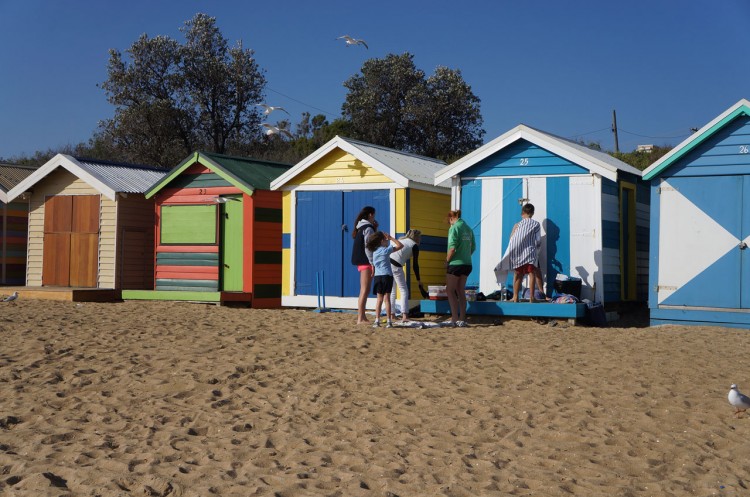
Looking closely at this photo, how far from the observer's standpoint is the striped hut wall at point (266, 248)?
14.9 meters

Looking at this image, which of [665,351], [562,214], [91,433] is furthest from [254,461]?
[562,214]

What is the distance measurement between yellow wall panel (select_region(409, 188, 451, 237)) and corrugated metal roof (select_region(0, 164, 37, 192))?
10.1 m

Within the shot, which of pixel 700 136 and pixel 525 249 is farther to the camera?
pixel 525 249

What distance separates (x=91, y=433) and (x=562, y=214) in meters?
8.00

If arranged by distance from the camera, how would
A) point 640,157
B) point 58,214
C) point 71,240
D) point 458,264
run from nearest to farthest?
point 458,264 → point 71,240 → point 58,214 → point 640,157

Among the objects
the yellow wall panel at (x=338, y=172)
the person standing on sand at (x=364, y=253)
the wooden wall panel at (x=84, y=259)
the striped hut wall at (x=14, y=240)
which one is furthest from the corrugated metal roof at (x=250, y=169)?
the striped hut wall at (x=14, y=240)

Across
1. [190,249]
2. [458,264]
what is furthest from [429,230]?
[190,249]

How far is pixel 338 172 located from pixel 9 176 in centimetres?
986

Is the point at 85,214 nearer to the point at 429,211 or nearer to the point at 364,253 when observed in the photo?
the point at 429,211

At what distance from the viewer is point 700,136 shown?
11.2 m

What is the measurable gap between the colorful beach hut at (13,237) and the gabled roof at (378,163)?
7.85 metres

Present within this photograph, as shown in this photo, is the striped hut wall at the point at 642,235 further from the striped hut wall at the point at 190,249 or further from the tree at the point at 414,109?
the tree at the point at 414,109

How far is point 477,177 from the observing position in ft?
43.0

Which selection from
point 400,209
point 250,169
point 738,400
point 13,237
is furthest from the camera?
point 13,237
